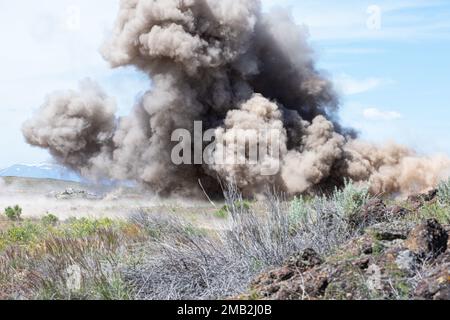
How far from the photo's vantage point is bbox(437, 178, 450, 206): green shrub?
1047 cm

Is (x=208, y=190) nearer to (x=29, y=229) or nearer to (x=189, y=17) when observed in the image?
(x=189, y=17)

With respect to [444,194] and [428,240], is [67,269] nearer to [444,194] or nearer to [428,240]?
[428,240]

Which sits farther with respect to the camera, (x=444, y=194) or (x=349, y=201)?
(x=444, y=194)

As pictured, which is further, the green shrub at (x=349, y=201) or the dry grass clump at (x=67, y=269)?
the green shrub at (x=349, y=201)

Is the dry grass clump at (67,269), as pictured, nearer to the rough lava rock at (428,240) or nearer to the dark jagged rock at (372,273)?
the dark jagged rock at (372,273)

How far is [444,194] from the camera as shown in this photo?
10.8 metres

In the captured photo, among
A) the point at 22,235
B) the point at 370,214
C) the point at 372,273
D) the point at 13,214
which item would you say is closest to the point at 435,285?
the point at 372,273

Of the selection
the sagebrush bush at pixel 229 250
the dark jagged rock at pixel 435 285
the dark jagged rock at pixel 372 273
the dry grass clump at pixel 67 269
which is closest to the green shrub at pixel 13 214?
the dry grass clump at pixel 67 269

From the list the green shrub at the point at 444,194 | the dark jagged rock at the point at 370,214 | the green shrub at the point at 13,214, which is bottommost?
the green shrub at the point at 13,214

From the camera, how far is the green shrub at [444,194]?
412 inches

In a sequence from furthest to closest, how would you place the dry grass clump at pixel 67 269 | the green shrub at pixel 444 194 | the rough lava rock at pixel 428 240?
the green shrub at pixel 444 194, the dry grass clump at pixel 67 269, the rough lava rock at pixel 428 240

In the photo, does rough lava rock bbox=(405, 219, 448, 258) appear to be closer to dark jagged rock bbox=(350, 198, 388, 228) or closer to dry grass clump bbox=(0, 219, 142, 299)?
dark jagged rock bbox=(350, 198, 388, 228)

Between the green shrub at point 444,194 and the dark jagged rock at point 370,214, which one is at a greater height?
the green shrub at point 444,194
